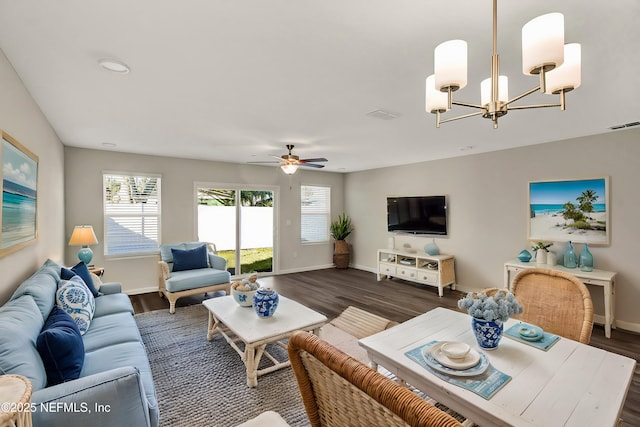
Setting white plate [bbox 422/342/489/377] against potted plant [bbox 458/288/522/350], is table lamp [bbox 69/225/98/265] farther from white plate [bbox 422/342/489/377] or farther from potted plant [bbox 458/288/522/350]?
potted plant [bbox 458/288/522/350]

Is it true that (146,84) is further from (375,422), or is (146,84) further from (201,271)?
(201,271)

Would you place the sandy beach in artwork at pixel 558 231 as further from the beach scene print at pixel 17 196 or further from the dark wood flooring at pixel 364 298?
the beach scene print at pixel 17 196

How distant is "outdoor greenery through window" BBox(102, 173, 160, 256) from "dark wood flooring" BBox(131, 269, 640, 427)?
86 cm

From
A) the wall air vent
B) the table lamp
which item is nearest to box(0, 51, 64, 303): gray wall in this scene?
the table lamp

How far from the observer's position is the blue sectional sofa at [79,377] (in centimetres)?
120

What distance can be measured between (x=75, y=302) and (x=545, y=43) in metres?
3.34

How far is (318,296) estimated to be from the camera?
16.2 ft

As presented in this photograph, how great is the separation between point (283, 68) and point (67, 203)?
445 centimetres

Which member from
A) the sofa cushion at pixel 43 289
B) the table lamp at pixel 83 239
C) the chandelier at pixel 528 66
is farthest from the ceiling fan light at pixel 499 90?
the table lamp at pixel 83 239

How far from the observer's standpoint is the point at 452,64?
133 cm

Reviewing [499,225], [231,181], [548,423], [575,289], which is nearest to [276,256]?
[231,181]

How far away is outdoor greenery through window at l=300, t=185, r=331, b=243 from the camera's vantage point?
23.1 ft

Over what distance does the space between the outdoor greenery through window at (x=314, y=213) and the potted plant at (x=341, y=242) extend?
0.26m

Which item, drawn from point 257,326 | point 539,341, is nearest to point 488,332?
point 539,341
